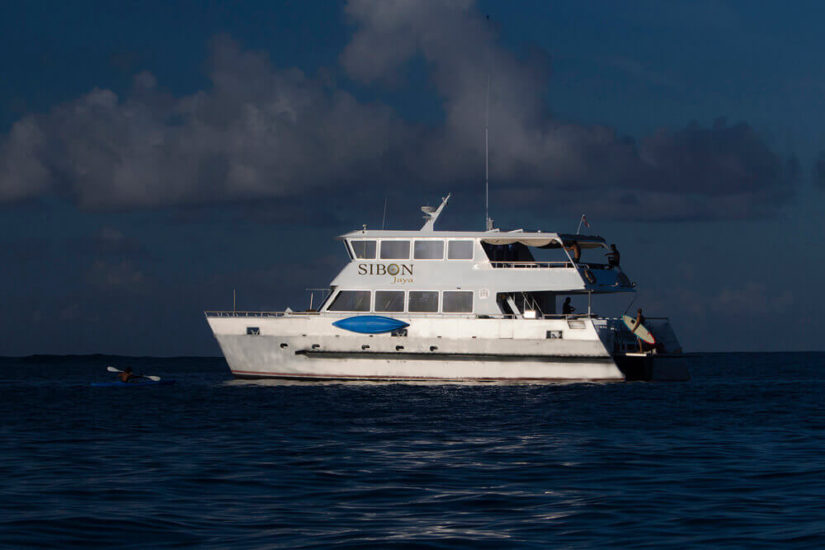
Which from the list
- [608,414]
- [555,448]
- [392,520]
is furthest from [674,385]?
[392,520]

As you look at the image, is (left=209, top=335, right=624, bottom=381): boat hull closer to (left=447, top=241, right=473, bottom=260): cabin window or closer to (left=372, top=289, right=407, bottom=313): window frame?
(left=372, top=289, right=407, bottom=313): window frame

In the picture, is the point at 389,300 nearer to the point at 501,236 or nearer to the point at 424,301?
the point at 424,301

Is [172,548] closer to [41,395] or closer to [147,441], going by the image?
[147,441]

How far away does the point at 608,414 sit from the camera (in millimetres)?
25312

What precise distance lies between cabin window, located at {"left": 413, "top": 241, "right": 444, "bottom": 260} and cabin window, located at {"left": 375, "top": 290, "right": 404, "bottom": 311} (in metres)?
1.44

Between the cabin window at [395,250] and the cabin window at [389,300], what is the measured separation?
4.05 ft

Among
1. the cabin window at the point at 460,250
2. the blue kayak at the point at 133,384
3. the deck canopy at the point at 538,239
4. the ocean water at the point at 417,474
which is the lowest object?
the ocean water at the point at 417,474

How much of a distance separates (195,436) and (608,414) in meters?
10.1

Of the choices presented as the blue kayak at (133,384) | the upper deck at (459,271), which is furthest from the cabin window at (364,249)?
the blue kayak at (133,384)

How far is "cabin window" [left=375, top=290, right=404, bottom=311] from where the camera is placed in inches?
1427

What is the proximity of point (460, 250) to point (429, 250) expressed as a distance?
3.64 feet

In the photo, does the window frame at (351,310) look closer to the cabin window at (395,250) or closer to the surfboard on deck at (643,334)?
the cabin window at (395,250)

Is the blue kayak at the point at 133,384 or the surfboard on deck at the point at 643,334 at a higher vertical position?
the surfboard on deck at the point at 643,334

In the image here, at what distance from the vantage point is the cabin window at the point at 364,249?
3700cm
